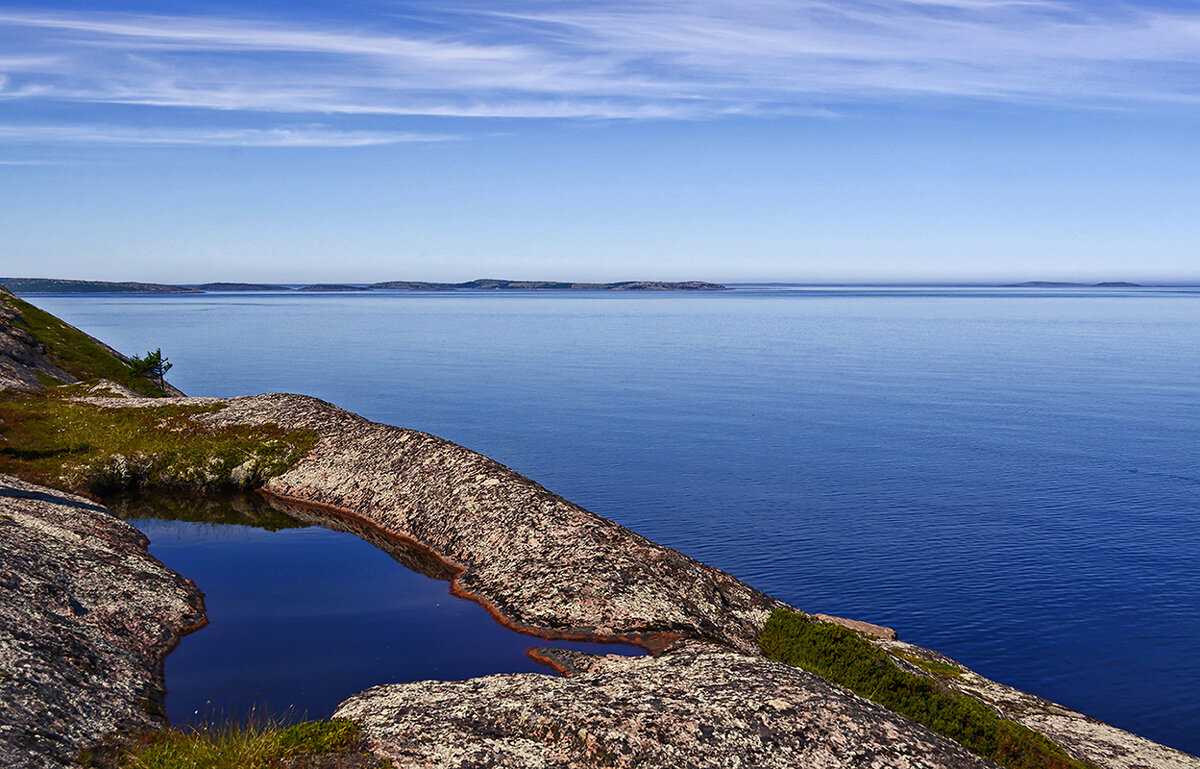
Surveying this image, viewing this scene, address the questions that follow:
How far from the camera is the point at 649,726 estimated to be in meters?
16.4

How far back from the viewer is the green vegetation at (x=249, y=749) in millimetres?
14851

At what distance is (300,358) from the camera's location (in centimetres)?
16038

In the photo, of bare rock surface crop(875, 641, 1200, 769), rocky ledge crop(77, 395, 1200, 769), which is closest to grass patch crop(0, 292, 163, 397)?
rocky ledge crop(77, 395, 1200, 769)

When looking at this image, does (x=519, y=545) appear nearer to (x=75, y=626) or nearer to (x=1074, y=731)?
(x=75, y=626)

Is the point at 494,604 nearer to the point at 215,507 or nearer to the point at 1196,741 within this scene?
the point at 215,507

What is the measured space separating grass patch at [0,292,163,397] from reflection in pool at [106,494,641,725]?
4923 centimetres

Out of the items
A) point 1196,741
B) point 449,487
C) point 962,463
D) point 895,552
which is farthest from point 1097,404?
point 449,487

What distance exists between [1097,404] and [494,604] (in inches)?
3770

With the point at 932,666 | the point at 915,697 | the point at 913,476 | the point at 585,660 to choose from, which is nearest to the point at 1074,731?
the point at 932,666

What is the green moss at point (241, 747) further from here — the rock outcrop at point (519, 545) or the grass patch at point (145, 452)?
the grass patch at point (145, 452)

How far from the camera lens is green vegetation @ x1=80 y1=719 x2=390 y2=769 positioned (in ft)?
48.7

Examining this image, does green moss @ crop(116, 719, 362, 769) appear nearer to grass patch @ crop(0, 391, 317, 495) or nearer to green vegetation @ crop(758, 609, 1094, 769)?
green vegetation @ crop(758, 609, 1094, 769)

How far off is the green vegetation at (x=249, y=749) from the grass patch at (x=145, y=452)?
87.4 feet

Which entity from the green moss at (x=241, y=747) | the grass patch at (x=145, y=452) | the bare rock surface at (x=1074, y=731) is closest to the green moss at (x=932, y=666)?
the bare rock surface at (x=1074, y=731)
